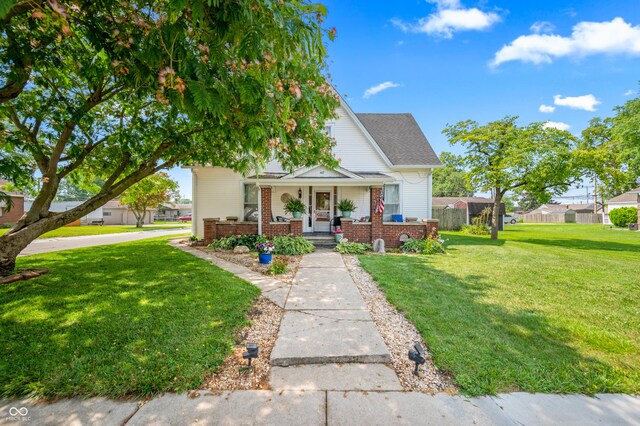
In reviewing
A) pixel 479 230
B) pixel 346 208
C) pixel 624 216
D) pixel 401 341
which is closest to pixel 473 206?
pixel 624 216

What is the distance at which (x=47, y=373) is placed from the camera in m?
2.50

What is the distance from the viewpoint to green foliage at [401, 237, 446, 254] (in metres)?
9.52

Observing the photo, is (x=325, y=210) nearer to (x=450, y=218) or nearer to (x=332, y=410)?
(x=332, y=410)

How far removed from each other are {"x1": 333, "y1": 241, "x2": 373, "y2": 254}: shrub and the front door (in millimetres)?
2326

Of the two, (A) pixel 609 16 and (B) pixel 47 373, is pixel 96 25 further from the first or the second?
(A) pixel 609 16

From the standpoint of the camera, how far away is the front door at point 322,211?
39.4 ft

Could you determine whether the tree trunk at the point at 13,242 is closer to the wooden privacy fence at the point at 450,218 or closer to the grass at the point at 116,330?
the grass at the point at 116,330

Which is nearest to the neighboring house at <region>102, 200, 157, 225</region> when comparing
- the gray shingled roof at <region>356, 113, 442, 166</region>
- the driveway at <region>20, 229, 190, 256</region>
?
the driveway at <region>20, 229, 190, 256</region>

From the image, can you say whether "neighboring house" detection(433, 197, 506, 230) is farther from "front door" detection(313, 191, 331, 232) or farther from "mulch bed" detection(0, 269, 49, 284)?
"mulch bed" detection(0, 269, 49, 284)

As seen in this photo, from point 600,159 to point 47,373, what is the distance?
59.5 feet

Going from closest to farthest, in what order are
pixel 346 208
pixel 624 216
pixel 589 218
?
pixel 346 208, pixel 624 216, pixel 589 218

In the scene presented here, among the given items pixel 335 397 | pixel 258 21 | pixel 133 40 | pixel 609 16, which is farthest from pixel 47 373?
pixel 609 16

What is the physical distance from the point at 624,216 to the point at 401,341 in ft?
109

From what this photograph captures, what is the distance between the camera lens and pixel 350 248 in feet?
31.1
